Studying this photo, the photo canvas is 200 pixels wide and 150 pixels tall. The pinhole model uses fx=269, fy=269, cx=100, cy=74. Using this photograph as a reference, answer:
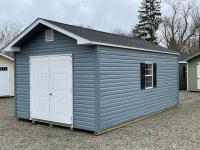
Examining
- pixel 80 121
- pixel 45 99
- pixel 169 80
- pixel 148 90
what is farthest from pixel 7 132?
pixel 169 80

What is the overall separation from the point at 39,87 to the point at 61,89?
101 centimetres

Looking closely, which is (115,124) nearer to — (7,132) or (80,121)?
(80,121)

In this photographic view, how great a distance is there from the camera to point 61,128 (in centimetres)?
815

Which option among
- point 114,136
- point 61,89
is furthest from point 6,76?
point 114,136

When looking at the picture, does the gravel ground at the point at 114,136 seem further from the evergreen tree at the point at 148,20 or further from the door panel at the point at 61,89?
the evergreen tree at the point at 148,20

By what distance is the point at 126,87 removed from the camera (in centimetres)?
860

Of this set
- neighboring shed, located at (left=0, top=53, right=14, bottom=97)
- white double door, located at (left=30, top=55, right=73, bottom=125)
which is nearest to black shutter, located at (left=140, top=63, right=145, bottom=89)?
white double door, located at (left=30, top=55, right=73, bottom=125)

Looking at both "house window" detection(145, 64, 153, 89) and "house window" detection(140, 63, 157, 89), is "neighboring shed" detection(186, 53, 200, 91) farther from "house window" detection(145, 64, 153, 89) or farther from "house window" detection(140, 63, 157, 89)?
"house window" detection(145, 64, 153, 89)

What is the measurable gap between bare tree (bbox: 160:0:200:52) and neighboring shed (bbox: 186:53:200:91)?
58.1ft

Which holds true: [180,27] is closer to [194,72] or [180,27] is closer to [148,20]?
[148,20]

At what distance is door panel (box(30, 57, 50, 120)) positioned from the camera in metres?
8.52

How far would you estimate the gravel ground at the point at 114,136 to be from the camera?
20.9ft

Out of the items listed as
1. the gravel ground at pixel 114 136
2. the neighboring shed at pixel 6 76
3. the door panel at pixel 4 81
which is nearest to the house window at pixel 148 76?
the gravel ground at pixel 114 136

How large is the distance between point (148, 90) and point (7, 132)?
511 centimetres
